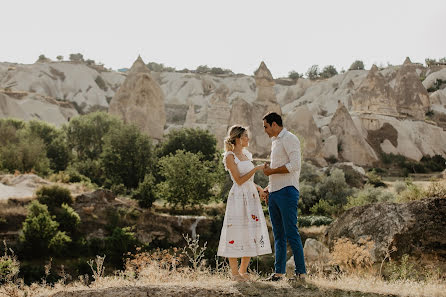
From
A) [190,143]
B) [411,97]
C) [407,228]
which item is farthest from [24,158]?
[411,97]

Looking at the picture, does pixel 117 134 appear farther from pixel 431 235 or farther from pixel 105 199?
pixel 431 235

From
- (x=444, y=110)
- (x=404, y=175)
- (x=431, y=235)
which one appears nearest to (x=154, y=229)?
(x=431, y=235)

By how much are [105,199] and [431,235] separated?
13175 mm

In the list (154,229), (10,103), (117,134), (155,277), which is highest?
(10,103)

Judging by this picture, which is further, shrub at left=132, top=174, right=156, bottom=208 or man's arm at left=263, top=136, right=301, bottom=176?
shrub at left=132, top=174, right=156, bottom=208

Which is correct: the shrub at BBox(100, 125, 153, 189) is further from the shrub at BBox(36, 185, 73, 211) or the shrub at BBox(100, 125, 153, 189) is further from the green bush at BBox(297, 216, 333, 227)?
the green bush at BBox(297, 216, 333, 227)

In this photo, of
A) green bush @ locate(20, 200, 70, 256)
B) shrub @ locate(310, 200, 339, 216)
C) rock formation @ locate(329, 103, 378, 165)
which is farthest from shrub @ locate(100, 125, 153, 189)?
rock formation @ locate(329, 103, 378, 165)

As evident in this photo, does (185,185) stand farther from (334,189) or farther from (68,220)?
(334,189)

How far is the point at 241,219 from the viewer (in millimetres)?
4289

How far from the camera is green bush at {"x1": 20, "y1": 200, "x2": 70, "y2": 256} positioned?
46.1 ft

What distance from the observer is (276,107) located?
35125mm

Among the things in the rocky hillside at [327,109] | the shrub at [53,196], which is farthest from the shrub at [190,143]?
the shrub at [53,196]

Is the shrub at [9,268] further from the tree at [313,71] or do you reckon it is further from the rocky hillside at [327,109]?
the tree at [313,71]

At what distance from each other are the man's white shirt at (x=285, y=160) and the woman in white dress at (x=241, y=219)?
17 centimetres
